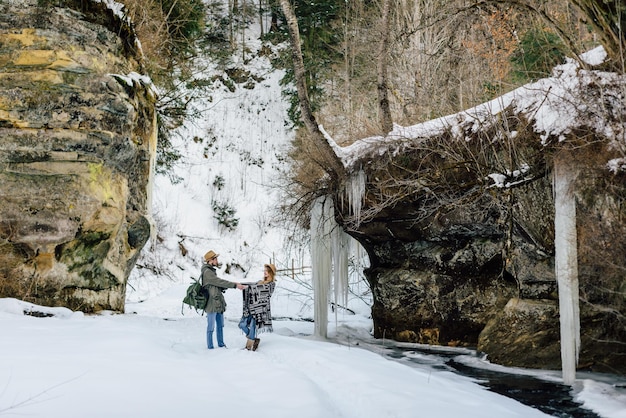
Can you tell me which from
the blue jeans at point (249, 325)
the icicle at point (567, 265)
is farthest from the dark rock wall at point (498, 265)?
the blue jeans at point (249, 325)

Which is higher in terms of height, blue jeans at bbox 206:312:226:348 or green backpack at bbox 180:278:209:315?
green backpack at bbox 180:278:209:315

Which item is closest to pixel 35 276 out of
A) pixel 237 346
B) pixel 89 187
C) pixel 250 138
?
pixel 89 187

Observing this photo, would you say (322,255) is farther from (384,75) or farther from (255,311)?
(384,75)

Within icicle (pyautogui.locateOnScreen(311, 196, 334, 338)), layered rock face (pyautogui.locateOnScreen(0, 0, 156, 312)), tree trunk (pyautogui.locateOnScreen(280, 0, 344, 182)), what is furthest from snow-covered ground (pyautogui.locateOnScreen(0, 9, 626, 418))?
tree trunk (pyautogui.locateOnScreen(280, 0, 344, 182))

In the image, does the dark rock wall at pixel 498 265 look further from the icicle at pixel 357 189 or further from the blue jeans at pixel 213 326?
the blue jeans at pixel 213 326

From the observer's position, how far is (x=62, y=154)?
946cm

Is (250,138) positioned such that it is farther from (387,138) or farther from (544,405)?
(544,405)

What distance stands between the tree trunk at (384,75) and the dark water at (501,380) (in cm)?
442

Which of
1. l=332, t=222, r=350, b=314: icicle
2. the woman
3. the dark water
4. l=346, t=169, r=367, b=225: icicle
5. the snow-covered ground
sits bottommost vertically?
the dark water

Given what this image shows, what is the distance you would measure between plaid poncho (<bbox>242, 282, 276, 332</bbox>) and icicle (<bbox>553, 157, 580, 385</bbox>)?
4.18 m

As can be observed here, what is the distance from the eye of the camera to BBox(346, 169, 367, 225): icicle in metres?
10.6

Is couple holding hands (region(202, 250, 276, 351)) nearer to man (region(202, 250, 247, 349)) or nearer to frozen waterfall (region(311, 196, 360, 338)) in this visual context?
man (region(202, 250, 247, 349))

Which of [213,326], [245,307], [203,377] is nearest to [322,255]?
[245,307]

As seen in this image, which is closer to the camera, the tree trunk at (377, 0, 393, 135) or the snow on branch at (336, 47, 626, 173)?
the snow on branch at (336, 47, 626, 173)
